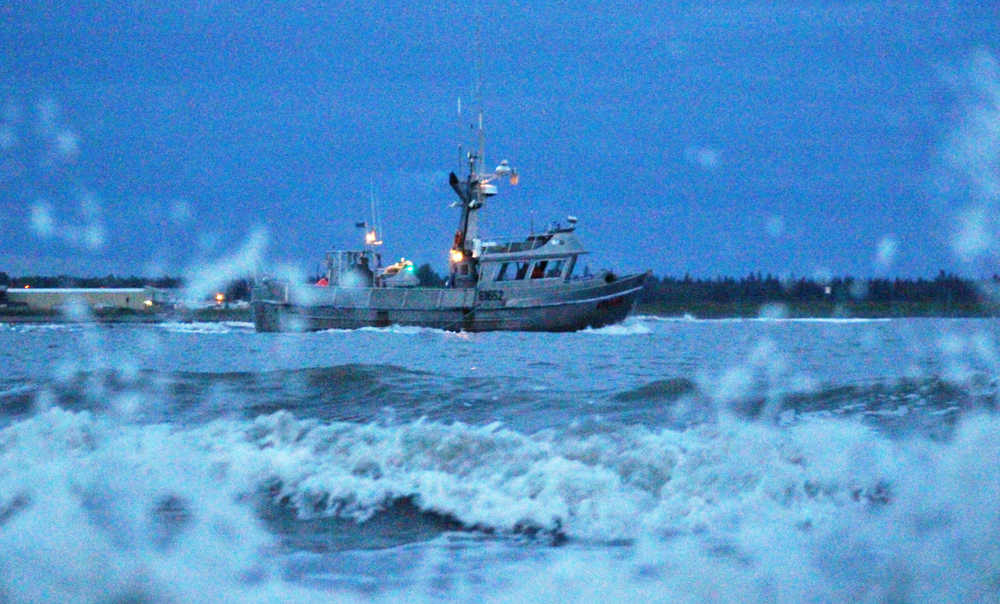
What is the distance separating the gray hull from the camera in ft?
120

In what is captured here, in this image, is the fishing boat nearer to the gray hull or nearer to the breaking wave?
the gray hull

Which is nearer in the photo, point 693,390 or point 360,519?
point 360,519

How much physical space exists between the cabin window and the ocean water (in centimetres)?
2554

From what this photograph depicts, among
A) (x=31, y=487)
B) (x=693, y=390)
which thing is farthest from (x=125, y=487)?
(x=693, y=390)

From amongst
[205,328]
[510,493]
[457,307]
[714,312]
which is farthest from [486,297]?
[714,312]

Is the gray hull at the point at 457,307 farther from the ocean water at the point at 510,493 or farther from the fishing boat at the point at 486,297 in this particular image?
the ocean water at the point at 510,493

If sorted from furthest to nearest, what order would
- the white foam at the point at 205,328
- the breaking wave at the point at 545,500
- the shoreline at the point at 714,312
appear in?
1. the shoreline at the point at 714,312
2. the white foam at the point at 205,328
3. the breaking wave at the point at 545,500

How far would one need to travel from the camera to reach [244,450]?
25.2 ft

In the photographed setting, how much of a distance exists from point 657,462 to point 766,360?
10555 mm

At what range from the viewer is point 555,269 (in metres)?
37.2

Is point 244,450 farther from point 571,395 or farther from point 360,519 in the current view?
point 571,395

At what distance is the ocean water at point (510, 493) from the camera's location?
4.60 m

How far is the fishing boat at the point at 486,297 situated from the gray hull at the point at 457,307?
0.11 ft

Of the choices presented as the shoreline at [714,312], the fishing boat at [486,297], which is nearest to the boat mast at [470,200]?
the fishing boat at [486,297]
